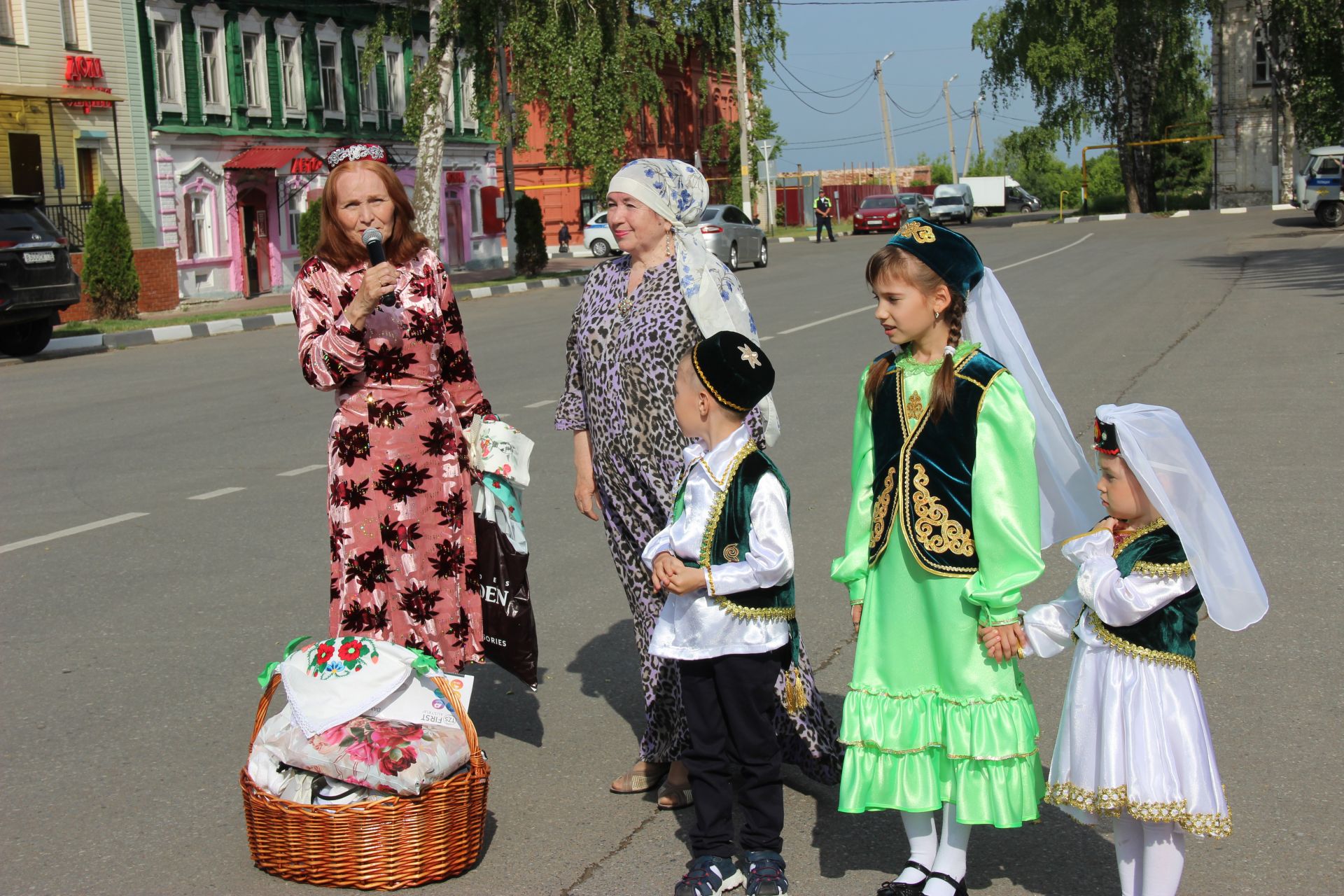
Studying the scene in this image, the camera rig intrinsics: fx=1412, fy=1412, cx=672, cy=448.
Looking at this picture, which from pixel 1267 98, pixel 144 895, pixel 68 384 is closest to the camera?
pixel 144 895

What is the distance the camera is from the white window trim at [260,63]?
1275 inches

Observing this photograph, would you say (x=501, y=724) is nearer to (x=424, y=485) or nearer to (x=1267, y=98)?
(x=424, y=485)

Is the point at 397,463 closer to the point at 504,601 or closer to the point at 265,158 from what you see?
the point at 504,601

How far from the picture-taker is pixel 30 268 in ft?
57.9

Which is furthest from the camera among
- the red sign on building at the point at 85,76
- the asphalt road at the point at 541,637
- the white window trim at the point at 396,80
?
the white window trim at the point at 396,80

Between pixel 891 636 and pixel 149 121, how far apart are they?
29.4m

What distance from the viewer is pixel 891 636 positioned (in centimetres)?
334

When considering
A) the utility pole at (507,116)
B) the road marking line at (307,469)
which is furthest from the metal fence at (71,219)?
the road marking line at (307,469)

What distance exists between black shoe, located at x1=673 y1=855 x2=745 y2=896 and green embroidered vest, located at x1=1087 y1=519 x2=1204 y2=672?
110cm

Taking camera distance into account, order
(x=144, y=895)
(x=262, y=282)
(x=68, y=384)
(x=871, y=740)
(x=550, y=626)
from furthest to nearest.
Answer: (x=262, y=282)
(x=68, y=384)
(x=550, y=626)
(x=144, y=895)
(x=871, y=740)

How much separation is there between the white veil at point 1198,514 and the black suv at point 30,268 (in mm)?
17125

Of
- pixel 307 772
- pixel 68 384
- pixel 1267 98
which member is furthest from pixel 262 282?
pixel 1267 98

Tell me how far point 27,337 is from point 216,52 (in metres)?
14.9

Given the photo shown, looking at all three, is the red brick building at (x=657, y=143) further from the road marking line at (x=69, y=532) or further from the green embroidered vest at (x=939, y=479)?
the green embroidered vest at (x=939, y=479)
